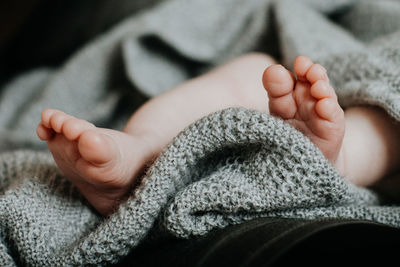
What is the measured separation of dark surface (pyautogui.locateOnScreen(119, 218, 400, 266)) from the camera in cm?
37

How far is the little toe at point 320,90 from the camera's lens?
450mm

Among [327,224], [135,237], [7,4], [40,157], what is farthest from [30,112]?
[7,4]

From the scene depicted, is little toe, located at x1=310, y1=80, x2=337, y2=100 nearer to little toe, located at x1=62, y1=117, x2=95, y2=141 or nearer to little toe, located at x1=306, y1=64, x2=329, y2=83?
little toe, located at x1=306, y1=64, x2=329, y2=83

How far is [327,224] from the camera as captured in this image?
0.40 meters

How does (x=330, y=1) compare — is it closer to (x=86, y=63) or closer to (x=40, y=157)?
(x=86, y=63)

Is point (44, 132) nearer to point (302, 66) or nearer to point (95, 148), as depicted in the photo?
point (95, 148)

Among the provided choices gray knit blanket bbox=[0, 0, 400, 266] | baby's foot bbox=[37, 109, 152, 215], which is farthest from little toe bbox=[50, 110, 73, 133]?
gray knit blanket bbox=[0, 0, 400, 266]

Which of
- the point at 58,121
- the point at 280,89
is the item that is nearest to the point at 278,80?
the point at 280,89

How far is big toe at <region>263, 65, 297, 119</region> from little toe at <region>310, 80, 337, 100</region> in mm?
30

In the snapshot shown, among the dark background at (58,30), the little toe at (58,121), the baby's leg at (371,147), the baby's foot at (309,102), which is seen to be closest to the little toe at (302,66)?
the baby's foot at (309,102)

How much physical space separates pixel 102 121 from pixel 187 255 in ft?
1.69

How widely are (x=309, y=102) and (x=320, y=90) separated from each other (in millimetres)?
23

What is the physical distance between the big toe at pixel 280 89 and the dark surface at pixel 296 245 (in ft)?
0.44

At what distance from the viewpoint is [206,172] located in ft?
1.75
